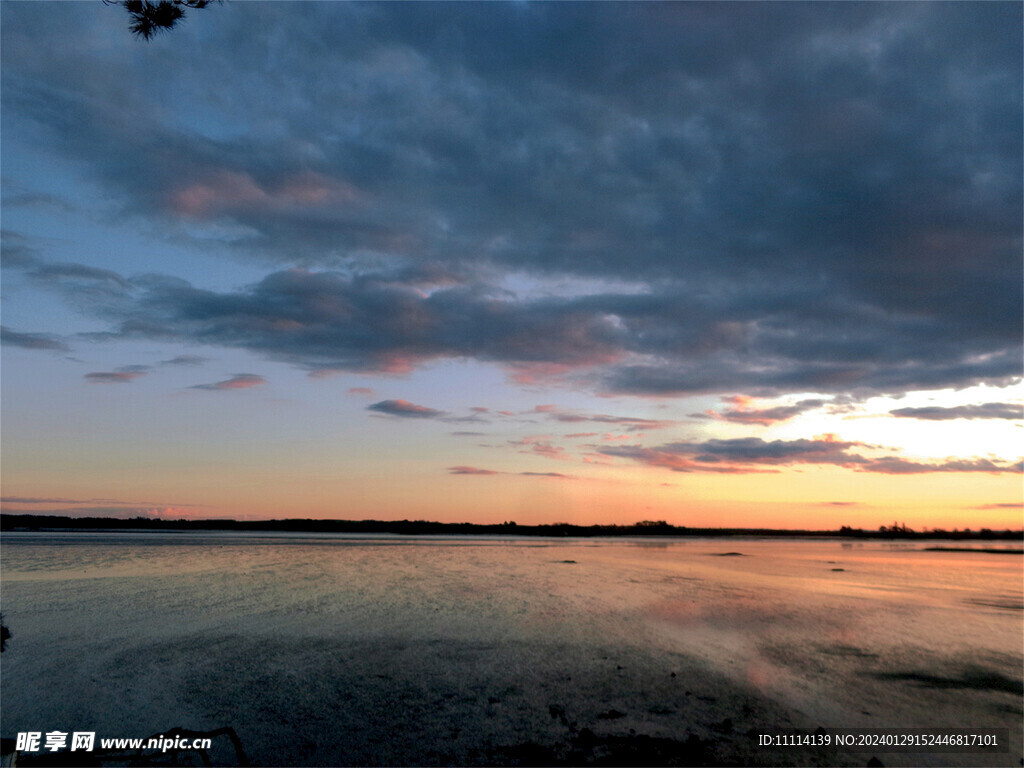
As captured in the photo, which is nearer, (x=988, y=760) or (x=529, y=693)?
(x=988, y=760)

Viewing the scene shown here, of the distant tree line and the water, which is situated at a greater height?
the distant tree line

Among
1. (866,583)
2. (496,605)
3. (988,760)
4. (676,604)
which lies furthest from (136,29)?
(866,583)

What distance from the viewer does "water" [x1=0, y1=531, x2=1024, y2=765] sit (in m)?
8.72

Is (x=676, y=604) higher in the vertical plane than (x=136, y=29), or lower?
lower

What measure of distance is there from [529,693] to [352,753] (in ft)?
11.2

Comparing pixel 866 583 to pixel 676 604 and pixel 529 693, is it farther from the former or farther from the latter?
pixel 529 693

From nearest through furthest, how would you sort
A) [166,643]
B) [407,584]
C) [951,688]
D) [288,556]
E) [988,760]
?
[988,760]
[951,688]
[166,643]
[407,584]
[288,556]

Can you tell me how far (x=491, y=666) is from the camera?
477 inches

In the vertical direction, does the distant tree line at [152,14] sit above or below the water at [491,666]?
above

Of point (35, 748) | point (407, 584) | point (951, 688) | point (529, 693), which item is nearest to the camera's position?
point (35, 748)

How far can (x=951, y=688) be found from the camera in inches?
457

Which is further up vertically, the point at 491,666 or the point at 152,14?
the point at 152,14

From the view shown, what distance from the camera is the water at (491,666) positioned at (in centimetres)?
872

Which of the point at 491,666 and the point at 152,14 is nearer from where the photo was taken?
the point at 152,14
